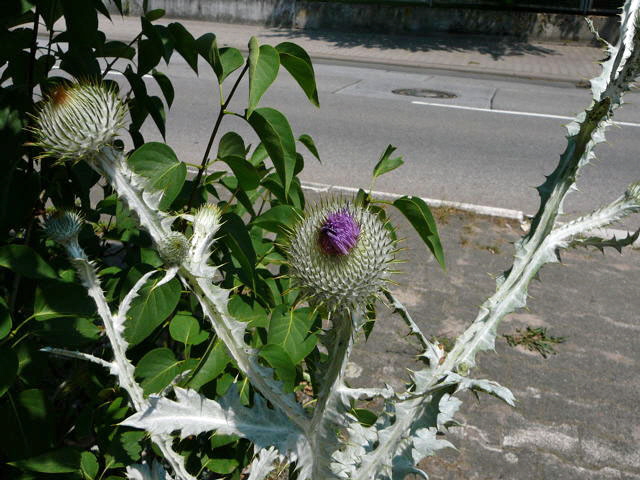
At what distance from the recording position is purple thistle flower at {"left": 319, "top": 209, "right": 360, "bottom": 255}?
4.61ft

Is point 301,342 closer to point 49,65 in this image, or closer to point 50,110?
point 50,110

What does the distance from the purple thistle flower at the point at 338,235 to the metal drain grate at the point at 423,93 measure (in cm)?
1277

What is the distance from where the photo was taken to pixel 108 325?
1.51 metres

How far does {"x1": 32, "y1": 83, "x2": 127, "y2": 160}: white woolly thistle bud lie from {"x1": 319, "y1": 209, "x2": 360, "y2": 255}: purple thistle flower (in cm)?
53

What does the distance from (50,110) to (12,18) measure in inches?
27.6

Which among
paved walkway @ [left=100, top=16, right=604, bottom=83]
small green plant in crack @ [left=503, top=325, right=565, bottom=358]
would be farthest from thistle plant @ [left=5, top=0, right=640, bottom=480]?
paved walkway @ [left=100, top=16, right=604, bottom=83]

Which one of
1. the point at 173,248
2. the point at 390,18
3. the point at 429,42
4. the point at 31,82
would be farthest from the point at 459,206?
the point at 390,18

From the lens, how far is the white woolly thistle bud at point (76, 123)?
1333mm

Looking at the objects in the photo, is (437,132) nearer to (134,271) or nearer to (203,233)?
(134,271)

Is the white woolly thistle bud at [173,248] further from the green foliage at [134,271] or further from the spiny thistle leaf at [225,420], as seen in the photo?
the spiny thistle leaf at [225,420]

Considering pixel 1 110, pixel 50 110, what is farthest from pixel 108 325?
pixel 1 110

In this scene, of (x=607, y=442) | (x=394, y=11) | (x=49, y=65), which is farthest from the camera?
(x=394, y=11)

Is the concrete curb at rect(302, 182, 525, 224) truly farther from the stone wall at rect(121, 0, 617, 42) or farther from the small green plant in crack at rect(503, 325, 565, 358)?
the stone wall at rect(121, 0, 617, 42)

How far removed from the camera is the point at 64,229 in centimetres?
147
